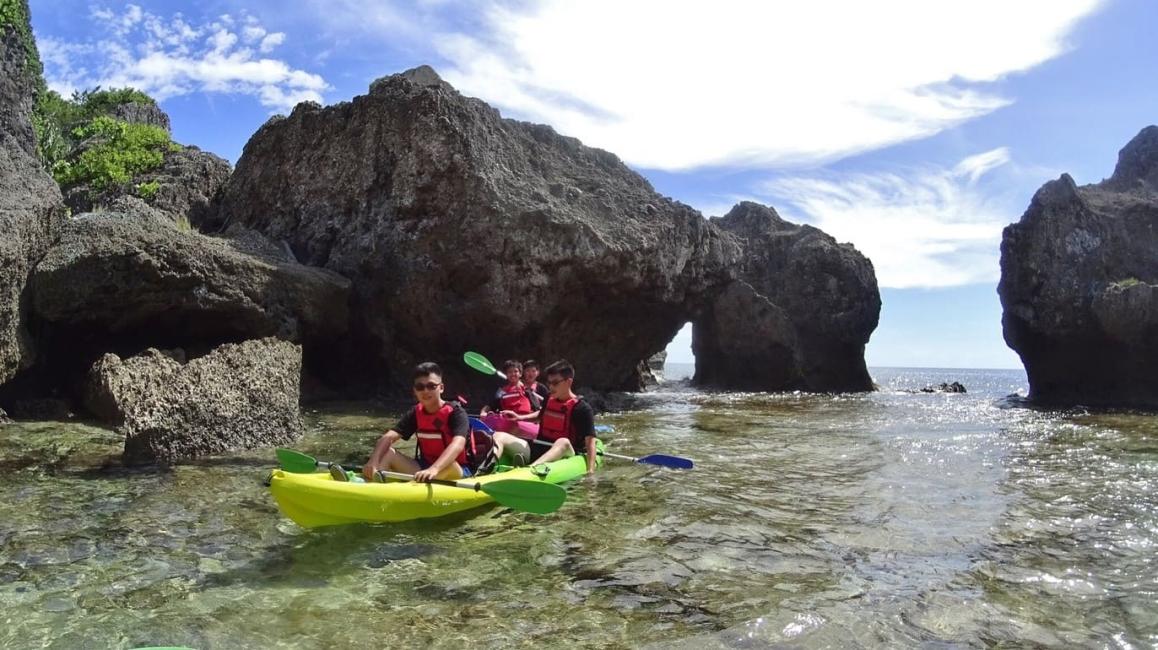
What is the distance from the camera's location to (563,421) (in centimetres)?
841

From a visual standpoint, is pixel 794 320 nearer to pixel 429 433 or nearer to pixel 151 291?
pixel 151 291

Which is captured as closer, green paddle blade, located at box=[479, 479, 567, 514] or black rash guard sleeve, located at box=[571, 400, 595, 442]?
green paddle blade, located at box=[479, 479, 567, 514]

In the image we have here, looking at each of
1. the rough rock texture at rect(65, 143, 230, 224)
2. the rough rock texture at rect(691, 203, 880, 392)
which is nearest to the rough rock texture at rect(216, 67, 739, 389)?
the rough rock texture at rect(65, 143, 230, 224)

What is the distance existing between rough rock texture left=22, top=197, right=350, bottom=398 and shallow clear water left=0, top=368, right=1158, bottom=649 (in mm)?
2625

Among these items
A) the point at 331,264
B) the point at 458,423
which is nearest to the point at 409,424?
the point at 458,423

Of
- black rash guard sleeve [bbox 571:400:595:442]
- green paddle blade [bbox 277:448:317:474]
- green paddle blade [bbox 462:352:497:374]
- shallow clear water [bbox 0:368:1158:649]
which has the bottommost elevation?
shallow clear water [bbox 0:368:1158:649]

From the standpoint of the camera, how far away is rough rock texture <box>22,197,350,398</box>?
11062mm

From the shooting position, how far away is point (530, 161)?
1795cm

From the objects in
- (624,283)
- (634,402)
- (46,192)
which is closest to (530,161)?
(624,283)

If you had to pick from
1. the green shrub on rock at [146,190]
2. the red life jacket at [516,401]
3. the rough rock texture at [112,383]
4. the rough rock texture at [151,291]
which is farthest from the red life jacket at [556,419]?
the green shrub on rock at [146,190]

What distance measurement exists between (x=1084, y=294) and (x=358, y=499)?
25.4m

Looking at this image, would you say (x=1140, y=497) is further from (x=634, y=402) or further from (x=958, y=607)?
(x=634, y=402)

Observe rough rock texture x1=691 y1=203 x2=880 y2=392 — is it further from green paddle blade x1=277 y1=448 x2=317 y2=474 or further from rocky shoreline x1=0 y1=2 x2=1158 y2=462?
green paddle blade x1=277 y1=448 x2=317 y2=474

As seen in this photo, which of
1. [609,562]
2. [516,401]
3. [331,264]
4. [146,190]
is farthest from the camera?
[331,264]
